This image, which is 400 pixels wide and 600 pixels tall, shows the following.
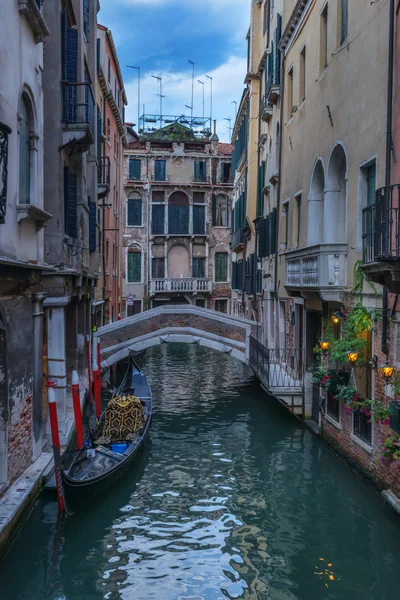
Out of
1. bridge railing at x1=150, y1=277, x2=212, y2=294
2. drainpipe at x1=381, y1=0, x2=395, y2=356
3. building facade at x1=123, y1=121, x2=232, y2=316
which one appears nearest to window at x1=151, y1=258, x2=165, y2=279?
building facade at x1=123, y1=121, x2=232, y2=316

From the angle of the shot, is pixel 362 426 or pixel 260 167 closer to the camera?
pixel 362 426

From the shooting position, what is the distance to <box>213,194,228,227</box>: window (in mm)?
30109

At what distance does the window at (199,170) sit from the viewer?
29.8 metres

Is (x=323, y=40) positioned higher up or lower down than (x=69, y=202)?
higher up

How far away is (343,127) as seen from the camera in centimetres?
886

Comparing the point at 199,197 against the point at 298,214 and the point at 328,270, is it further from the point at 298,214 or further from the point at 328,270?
the point at 328,270

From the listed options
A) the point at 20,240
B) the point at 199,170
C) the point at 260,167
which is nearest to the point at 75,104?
the point at 20,240

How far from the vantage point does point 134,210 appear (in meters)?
29.3

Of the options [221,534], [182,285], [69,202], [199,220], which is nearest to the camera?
[221,534]

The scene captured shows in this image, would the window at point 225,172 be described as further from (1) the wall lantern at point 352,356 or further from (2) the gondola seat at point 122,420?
(1) the wall lantern at point 352,356

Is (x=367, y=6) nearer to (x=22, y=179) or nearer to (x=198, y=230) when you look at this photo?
(x=22, y=179)

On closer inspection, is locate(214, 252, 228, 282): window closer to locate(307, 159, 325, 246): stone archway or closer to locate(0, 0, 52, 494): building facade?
locate(307, 159, 325, 246): stone archway

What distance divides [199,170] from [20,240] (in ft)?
77.1

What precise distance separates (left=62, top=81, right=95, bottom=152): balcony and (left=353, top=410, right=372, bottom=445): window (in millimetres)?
5702
